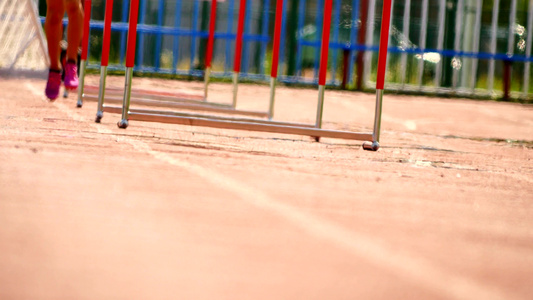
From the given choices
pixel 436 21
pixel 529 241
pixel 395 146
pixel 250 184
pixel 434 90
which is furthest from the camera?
pixel 436 21

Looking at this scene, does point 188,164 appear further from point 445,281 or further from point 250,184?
point 445,281

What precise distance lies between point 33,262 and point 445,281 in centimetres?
82

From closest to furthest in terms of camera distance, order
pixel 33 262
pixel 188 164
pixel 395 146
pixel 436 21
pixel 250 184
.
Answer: pixel 33 262, pixel 250 184, pixel 188 164, pixel 395 146, pixel 436 21

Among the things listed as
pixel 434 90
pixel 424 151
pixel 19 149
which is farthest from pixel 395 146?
pixel 434 90

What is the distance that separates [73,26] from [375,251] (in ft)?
14.1

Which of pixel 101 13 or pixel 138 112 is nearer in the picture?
pixel 138 112

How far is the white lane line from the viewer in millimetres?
1937

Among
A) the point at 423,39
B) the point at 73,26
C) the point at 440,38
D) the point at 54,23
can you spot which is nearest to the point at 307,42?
the point at 423,39

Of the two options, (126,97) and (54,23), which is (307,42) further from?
(126,97)

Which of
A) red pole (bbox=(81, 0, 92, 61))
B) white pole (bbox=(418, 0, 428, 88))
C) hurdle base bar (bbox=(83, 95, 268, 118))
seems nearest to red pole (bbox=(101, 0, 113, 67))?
red pole (bbox=(81, 0, 92, 61))

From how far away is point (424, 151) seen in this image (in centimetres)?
532

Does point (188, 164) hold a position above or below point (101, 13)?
below

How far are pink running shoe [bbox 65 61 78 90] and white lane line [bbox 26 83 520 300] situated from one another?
9.25 ft

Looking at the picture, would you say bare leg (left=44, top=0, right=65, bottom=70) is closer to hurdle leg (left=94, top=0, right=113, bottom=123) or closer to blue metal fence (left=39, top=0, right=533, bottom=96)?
hurdle leg (left=94, top=0, right=113, bottom=123)
